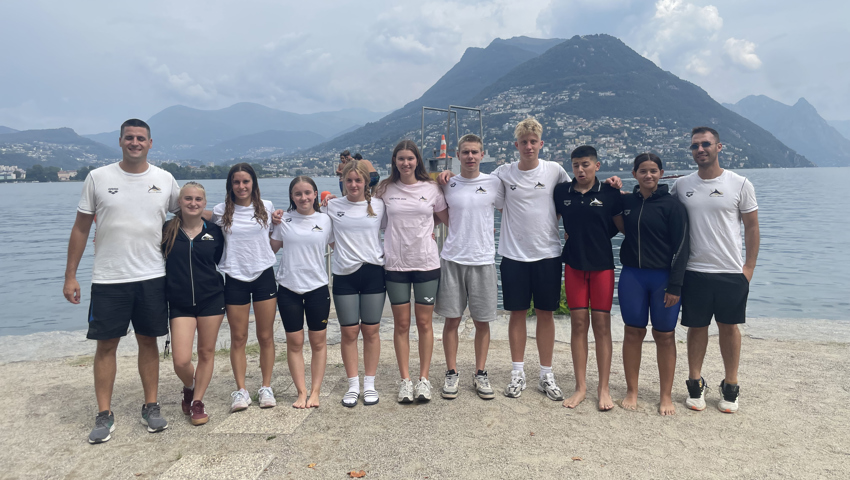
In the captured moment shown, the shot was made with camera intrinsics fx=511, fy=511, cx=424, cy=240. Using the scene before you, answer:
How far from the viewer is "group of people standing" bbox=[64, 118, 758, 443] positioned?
3.73m

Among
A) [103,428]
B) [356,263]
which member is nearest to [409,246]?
[356,263]

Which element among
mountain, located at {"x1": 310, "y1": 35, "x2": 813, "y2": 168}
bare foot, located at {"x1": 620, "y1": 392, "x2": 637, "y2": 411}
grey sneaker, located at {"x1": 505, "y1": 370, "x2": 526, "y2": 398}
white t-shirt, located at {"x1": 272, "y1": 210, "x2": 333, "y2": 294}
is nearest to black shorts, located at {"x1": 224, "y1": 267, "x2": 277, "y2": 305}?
white t-shirt, located at {"x1": 272, "y1": 210, "x2": 333, "y2": 294}

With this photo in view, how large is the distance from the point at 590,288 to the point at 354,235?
1962 millimetres

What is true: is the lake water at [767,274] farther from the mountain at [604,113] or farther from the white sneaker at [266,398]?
the mountain at [604,113]

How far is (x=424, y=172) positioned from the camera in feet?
14.3

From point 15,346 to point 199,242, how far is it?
453cm

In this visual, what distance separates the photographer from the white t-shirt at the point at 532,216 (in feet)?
13.7

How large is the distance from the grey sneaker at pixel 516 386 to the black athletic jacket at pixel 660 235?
1.35 m

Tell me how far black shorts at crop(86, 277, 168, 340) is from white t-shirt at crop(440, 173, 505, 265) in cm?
223

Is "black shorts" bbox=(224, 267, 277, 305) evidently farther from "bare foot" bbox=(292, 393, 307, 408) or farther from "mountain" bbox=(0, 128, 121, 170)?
"mountain" bbox=(0, 128, 121, 170)

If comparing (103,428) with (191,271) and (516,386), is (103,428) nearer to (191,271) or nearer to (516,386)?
(191,271)

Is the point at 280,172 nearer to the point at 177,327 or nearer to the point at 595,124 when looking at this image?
the point at 595,124

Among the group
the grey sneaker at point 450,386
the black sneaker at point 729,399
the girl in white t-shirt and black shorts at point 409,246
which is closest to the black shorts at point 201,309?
the girl in white t-shirt and black shorts at point 409,246

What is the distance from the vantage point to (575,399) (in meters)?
4.19
